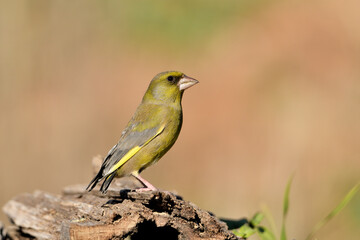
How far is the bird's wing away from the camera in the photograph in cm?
634

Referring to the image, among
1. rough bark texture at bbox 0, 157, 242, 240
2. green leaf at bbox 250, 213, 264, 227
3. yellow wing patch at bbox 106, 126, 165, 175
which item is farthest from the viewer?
yellow wing patch at bbox 106, 126, 165, 175

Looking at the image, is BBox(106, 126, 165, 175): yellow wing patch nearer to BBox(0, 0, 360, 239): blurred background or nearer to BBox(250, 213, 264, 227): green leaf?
BBox(250, 213, 264, 227): green leaf

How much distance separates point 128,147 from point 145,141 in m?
0.18

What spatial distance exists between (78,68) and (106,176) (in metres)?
6.68

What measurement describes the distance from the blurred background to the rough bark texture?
321 cm

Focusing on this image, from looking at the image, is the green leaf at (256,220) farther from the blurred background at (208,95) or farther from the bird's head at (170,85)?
the blurred background at (208,95)

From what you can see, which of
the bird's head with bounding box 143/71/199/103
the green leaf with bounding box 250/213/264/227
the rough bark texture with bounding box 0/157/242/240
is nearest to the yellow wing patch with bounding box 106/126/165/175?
the rough bark texture with bounding box 0/157/242/240

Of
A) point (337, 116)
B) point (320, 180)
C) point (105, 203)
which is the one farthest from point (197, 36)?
point (105, 203)

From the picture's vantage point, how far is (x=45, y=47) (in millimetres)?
12703

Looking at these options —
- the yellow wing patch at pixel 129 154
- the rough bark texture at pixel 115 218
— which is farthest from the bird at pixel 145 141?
the rough bark texture at pixel 115 218

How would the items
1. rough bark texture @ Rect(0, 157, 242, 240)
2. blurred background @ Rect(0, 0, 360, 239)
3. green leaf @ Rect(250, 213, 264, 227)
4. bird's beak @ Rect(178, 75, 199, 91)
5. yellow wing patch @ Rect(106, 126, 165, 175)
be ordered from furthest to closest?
blurred background @ Rect(0, 0, 360, 239) → bird's beak @ Rect(178, 75, 199, 91) → yellow wing patch @ Rect(106, 126, 165, 175) → green leaf @ Rect(250, 213, 264, 227) → rough bark texture @ Rect(0, 157, 242, 240)

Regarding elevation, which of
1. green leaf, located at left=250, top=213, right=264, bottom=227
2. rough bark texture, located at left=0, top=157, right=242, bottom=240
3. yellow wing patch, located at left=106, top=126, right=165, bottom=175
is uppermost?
yellow wing patch, located at left=106, top=126, right=165, bottom=175

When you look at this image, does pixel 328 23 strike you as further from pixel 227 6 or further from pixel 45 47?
pixel 45 47

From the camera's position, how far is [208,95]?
13328mm
